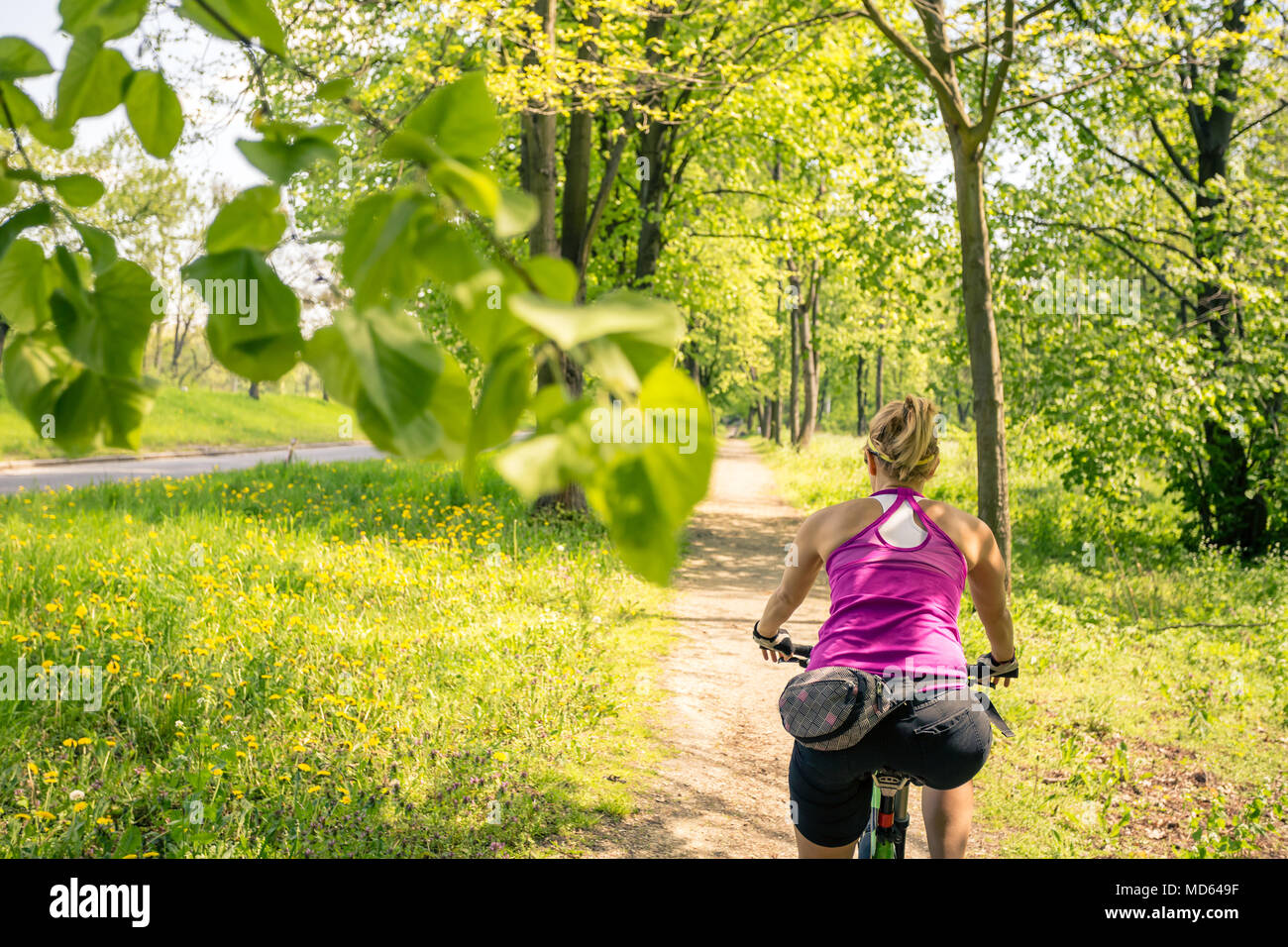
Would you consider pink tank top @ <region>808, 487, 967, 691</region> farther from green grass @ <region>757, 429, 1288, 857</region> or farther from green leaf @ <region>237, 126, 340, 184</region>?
green grass @ <region>757, 429, 1288, 857</region>

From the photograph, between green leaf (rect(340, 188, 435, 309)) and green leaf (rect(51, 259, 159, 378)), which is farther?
green leaf (rect(51, 259, 159, 378))

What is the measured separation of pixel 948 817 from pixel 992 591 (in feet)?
2.38

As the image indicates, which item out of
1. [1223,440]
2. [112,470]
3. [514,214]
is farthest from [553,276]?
[112,470]

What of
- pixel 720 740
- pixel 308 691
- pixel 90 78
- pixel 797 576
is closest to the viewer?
pixel 90 78

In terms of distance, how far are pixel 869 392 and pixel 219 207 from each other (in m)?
77.8

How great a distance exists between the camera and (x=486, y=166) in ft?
2.01

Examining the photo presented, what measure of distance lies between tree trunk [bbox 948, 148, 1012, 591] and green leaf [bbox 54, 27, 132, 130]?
7631 mm

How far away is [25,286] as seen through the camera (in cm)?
76

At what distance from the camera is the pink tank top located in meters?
2.67

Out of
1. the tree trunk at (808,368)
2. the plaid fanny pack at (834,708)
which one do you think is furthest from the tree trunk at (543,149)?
the tree trunk at (808,368)

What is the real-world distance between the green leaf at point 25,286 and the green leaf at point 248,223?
0.22 metres

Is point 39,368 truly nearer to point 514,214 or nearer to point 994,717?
point 514,214

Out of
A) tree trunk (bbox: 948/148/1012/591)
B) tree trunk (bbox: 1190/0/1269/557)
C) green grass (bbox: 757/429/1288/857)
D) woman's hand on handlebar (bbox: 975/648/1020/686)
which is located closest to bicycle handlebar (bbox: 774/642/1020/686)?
woman's hand on handlebar (bbox: 975/648/1020/686)
